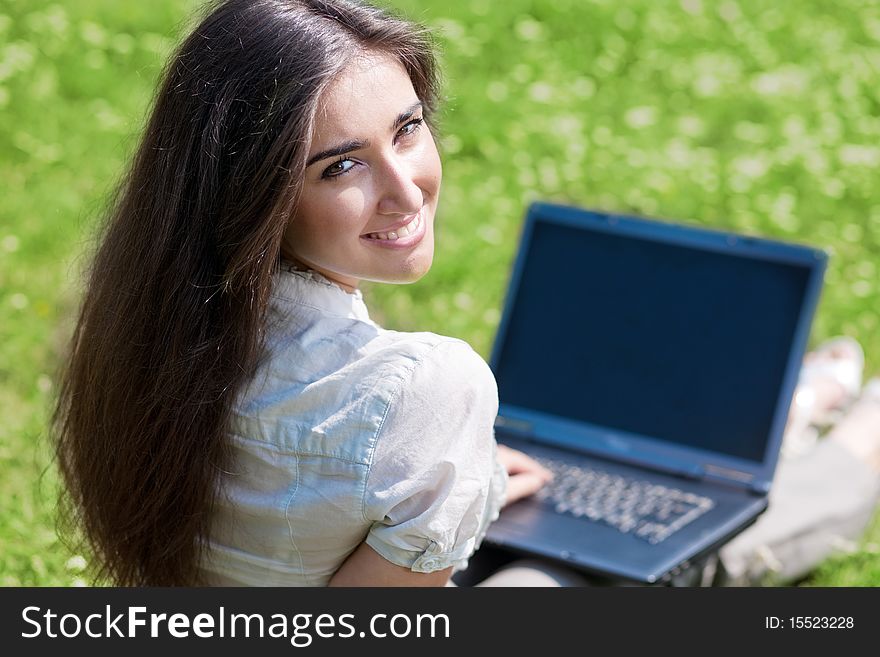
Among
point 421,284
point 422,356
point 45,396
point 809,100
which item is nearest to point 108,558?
point 422,356

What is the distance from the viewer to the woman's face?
5.16ft

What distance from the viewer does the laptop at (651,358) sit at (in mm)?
2523

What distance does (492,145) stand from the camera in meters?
4.76

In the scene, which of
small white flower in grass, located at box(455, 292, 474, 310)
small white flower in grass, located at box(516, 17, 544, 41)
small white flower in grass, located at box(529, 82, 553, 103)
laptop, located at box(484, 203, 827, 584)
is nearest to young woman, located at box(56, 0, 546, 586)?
laptop, located at box(484, 203, 827, 584)

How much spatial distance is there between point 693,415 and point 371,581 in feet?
3.80

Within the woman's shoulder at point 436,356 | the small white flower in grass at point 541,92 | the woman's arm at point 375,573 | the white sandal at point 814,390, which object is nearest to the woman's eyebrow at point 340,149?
the woman's shoulder at point 436,356

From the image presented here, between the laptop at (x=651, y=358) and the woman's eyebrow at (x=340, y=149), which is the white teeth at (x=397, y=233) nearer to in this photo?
the woman's eyebrow at (x=340, y=149)

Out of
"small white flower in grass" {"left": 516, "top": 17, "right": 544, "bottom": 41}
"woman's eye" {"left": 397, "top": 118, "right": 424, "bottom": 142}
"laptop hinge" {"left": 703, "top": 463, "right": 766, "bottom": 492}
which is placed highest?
"woman's eye" {"left": 397, "top": 118, "right": 424, "bottom": 142}

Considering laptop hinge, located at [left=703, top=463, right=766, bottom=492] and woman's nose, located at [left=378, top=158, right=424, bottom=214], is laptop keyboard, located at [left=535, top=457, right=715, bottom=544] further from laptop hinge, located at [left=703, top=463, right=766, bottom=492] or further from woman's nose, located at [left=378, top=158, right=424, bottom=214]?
woman's nose, located at [left=378, top=158, right=424, bottom=214]

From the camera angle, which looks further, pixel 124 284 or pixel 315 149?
pixel 124 284

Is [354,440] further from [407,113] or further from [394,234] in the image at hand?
[407,113]

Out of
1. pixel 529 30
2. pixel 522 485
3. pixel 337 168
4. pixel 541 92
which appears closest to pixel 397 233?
pixel 337 168

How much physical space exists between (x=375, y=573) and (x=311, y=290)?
40 centimetres

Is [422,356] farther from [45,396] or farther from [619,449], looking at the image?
[45,396]
